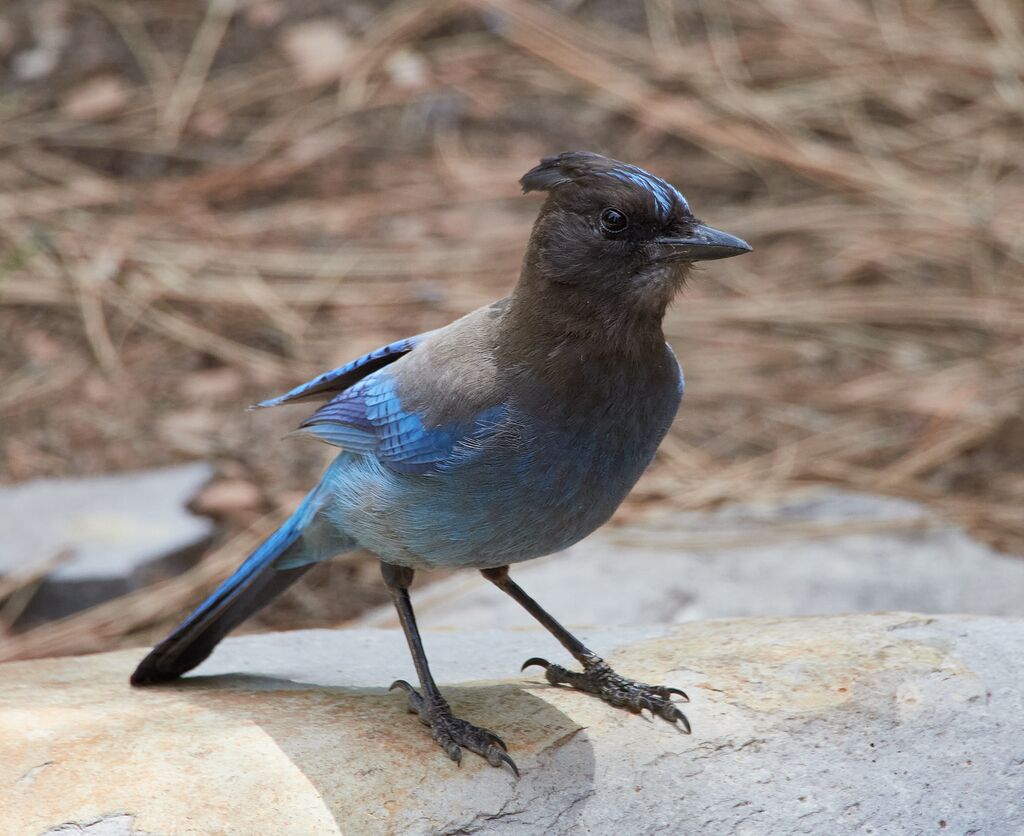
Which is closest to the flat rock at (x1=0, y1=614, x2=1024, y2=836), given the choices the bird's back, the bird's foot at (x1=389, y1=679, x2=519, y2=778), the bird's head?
the bird's foot at (x1=389, y1=679, x2=519, y2=778)

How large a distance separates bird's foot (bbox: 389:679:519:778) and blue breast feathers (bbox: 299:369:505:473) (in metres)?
0.53

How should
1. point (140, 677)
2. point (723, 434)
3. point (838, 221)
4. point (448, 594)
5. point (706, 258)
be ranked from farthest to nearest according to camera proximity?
point (838, 221), point (723, 434), point (448, 594), point (140, 677), point (706, 258)

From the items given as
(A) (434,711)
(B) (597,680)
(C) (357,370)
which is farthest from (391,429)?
(B) (597,680)

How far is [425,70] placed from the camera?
287 inches

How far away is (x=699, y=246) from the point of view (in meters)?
2.91

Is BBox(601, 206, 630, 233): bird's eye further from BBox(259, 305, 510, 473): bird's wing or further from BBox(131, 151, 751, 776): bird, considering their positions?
BBox(259, 305, 510, 473): bird's wing

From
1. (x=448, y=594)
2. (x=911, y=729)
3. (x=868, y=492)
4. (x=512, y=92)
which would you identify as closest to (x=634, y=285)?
(x=911, y=729)

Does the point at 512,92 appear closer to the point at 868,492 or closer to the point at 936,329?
the point at 936,329

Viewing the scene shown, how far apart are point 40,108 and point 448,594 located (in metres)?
3.67

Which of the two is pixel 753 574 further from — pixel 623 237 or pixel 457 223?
pixel 457 223

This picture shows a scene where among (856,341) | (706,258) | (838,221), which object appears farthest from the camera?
(838,221)

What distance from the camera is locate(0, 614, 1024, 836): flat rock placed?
109 inches

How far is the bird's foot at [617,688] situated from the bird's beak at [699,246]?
0.98m

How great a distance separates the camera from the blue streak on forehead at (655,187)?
2.93 metres
